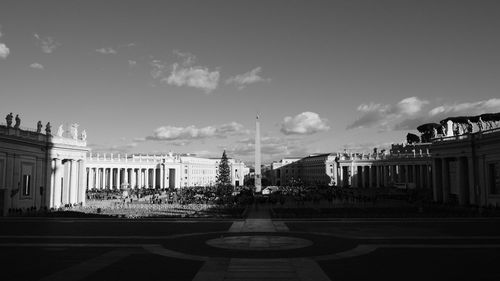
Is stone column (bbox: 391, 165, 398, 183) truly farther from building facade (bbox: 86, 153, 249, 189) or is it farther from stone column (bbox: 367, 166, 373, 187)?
building facade (bbox: 86, 153, 249, 189)

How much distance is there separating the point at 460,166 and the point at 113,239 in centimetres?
5094

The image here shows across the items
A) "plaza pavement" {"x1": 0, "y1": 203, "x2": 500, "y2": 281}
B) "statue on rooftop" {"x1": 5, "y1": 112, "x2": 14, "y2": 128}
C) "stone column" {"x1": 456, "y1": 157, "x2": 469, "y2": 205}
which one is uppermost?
"statue on rooftop" {"x1": 5, "y1": 112, "x2": 14, "y2": 128}

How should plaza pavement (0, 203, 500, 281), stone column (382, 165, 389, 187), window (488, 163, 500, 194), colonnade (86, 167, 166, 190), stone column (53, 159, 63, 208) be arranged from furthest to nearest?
stone column (382, 165, 389, 187) → colonnade (86, 167, 166, 190) → stone column (53, 159, 63, 208) → window (488, 163, 500, 194) → plaza pavement (0, 203, 500, 281)

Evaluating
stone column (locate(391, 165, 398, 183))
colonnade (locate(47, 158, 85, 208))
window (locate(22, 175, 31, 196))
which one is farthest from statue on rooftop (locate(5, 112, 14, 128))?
stone column (locate(391, 165, 398, 183))

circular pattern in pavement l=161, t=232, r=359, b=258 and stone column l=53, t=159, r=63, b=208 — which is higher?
stone column l=53, t=159, r=63, b=208

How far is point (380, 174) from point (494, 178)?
3963 inches

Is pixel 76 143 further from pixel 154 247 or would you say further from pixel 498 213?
pixel 498 213

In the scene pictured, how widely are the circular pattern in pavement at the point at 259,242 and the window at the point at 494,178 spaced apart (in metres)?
36.4

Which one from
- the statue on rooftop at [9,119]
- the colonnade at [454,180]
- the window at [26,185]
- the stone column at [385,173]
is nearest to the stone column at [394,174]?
the stone column at [385,173]

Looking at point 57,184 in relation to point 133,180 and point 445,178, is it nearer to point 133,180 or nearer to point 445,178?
point 445,178

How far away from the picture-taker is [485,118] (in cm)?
12394

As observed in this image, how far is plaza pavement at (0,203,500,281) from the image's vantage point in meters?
18.3

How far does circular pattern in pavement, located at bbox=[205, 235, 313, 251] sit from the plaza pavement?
62mm

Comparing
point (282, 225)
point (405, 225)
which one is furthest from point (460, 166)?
point (282, 225)
